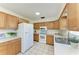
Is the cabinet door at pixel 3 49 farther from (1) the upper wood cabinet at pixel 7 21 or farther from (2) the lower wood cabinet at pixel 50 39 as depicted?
(2) the lower wood cabinet at pixel 50 39

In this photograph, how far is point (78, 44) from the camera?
108 centimetres

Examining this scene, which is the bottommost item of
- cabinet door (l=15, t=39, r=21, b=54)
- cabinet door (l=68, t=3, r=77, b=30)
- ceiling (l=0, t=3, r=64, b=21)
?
cabinet door (l=15, t=39, r=21, b=54)

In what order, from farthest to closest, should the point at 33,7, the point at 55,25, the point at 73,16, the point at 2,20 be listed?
the point at 55,25 < the point at 33,7 < the point at 2,20 < the point at 73,16

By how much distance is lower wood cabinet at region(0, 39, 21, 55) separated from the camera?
238 centimetres

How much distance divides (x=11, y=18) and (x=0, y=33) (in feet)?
2.32

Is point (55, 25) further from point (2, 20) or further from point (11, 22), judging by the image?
point (2, 20)

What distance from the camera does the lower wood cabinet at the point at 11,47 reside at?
93.6 inches

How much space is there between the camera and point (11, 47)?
2.80 meters

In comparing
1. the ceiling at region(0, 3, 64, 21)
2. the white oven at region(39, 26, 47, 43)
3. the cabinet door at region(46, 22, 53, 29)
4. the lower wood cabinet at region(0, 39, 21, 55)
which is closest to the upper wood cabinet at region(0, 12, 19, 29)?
the ceiling at region(0, 3, 64, 21)

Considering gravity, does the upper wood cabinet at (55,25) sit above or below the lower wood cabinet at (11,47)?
above

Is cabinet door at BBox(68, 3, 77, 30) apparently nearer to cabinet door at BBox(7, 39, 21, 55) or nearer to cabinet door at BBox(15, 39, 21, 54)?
cabinet door at BBox(7, 39, 21, 55)

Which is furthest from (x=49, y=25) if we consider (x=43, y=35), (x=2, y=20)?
(x=2, y=20)

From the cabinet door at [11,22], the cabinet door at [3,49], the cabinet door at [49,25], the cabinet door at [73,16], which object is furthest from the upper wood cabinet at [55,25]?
the cabinet door at [73,16]
